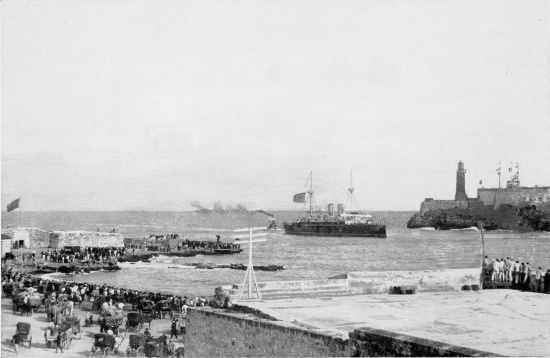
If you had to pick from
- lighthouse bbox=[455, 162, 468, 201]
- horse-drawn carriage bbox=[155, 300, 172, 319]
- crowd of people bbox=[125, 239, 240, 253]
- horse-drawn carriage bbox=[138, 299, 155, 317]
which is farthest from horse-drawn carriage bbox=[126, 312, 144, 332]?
lighthouse bbox=[455, 162, 468, 201]

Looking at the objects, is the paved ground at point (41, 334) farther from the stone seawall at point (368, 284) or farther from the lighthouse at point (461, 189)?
the lighthouse at point (461, 189)

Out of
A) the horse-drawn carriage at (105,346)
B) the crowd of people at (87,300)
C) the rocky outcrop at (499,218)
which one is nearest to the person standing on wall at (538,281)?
the crowd of people at (87,300)

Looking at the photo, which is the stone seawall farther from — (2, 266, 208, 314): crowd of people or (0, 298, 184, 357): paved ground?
(2, 266, 208, 314): crowd of people

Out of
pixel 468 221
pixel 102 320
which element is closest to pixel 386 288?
pixel 102 320

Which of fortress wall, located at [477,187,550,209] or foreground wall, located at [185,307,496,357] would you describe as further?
fortress wall, located at [477,187,550,209]

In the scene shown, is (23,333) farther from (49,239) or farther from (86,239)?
(86,239)
